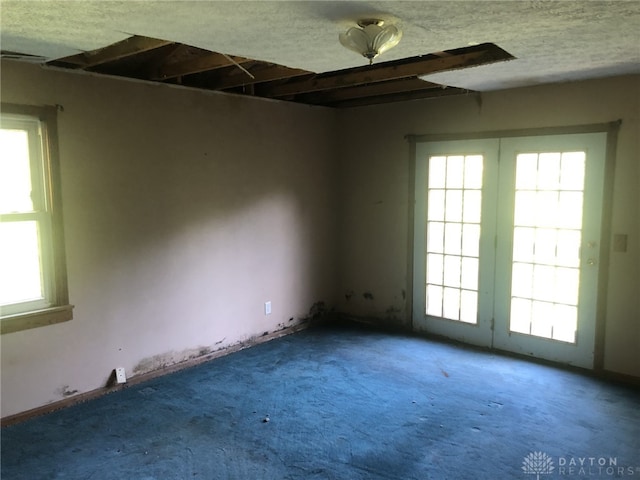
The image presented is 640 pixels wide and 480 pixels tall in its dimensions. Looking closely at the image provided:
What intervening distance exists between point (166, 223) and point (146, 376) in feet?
4.23

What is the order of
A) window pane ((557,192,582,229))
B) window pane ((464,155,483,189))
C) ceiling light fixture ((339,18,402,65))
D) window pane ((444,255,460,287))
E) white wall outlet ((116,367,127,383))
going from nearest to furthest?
ceiling light fixture ((339,18,402,65)), white wall outlet ((116,367,127,383)), window pane ((557,192,582,229)), window pane ((464,155,483,189)), window pane ((444,255,460,287))

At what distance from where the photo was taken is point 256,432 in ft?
10.6

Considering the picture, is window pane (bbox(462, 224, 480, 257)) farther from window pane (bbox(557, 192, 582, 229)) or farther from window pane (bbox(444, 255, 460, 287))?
window pane (bbox(557, 192, 582, 229))

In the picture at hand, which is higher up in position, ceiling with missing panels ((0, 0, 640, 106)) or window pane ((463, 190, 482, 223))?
ceiling with missing panels ((0, 0, 640, 106))

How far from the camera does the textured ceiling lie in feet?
7.23

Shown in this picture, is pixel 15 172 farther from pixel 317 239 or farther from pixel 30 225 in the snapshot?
pixel 317 239

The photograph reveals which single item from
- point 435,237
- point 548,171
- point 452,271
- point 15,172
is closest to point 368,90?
point 435,237

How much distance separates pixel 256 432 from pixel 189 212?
2.01 meters

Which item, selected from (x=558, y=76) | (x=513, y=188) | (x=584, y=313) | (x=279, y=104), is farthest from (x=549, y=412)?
(x=279, y=104)

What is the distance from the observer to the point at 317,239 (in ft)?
18.5

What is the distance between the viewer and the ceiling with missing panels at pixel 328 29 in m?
2.21

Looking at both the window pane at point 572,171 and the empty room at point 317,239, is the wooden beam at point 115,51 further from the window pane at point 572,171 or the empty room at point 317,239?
the window pane at point 572,171

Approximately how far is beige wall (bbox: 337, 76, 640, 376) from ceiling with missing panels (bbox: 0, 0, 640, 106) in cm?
52

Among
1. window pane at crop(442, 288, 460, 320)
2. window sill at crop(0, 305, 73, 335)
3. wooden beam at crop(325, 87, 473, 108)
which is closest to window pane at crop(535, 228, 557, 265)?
window pane at crop(442, 288, 460, 320)
